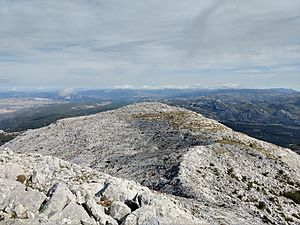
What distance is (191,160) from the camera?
49375mm

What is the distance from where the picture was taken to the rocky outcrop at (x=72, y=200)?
77.8ft

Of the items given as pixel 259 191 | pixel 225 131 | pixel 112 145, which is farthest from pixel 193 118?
pixel 259 191

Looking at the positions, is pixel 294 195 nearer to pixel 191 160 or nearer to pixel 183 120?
pixel 191 160

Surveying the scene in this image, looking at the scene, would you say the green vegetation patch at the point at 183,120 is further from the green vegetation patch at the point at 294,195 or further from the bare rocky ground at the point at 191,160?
the green vegetation patch at the point at 294,195

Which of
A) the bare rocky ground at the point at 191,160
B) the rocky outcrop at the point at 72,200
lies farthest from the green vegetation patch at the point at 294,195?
the rocky outcrop at the point at 72,200

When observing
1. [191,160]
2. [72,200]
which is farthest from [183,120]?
[72,200]

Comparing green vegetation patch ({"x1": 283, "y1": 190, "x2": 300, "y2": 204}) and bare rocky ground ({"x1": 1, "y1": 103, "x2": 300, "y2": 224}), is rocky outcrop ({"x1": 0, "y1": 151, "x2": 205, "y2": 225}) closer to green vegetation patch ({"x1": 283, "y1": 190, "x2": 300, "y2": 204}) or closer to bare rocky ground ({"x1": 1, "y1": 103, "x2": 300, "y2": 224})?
bare rocky ground ({"x1": 1, "y1": 103, "x2": 300, "y2": 224})

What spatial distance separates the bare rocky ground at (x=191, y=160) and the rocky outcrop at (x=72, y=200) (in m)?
5.93

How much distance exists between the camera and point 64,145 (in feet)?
244

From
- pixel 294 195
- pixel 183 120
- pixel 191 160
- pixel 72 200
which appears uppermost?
pixel 72 200

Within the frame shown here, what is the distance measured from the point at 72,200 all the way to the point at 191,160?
26639mm

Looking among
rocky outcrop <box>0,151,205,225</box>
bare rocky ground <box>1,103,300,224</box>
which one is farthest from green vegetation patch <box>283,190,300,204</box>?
rocky outcrop <box>0,151,205,225</box>

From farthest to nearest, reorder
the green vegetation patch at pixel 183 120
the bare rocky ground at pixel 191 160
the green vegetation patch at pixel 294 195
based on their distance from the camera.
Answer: the green vegetation patch at pixel 183 120
the green vegetation patch at pixel 294 195
the bare rocky ground at pixel 191 160

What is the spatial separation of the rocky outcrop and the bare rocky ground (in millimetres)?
5925
